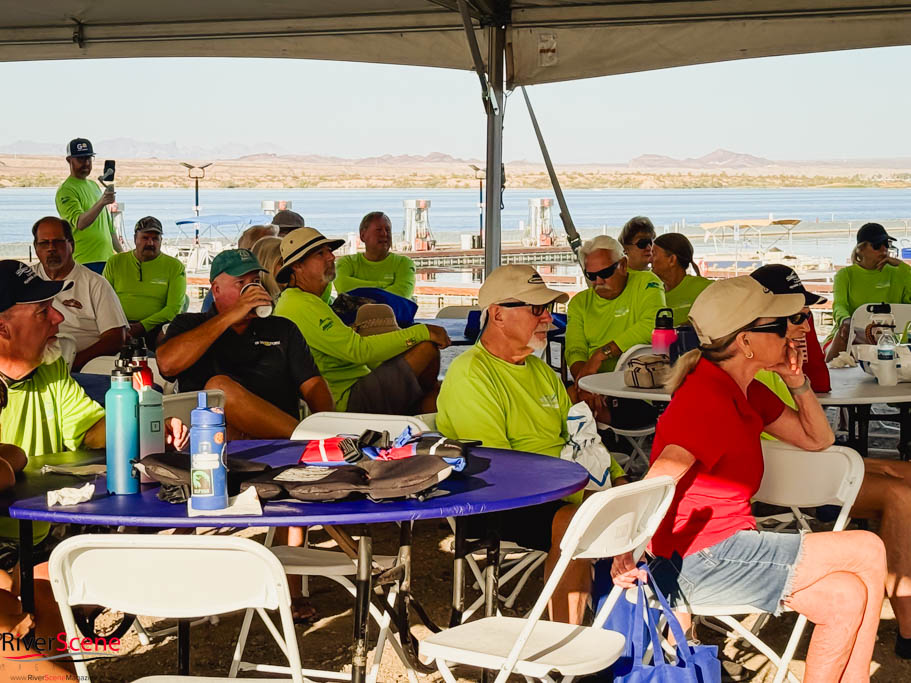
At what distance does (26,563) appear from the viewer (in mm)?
2367

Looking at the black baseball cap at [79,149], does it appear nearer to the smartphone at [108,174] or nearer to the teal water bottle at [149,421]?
the smartphone at [108,174]

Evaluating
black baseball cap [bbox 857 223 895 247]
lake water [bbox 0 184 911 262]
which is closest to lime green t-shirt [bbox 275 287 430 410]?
black baseball cap [bbox 857 223 895 247]

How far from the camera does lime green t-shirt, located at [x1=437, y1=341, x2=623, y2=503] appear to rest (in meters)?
3.09

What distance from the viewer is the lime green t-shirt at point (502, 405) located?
309 centimetres

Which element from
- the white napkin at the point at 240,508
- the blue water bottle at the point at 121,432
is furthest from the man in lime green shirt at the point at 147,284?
the white napkin at the point at 240,508

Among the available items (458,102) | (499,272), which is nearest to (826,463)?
(499,272)

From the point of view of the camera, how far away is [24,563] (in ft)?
7.77

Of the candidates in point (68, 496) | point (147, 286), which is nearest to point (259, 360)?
point (68, 496)

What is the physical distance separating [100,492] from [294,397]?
1.83 meters

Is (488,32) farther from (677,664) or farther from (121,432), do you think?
(677,664)

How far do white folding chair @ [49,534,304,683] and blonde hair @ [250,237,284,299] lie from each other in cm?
261

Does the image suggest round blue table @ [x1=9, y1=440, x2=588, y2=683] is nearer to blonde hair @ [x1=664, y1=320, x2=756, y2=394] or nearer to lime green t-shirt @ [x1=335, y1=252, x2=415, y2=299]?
blonde hair @ [x1=664, y1=320, x2=756, y2=394]

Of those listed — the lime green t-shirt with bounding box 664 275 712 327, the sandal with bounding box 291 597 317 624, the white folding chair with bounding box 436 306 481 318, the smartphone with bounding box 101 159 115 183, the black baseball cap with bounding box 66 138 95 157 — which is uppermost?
the black baseball cap with bounding box 66 138 95 157

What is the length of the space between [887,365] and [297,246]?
241cm
